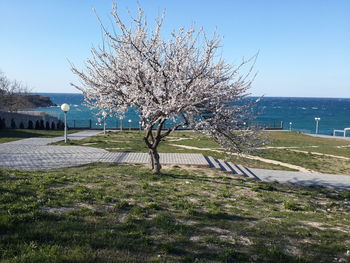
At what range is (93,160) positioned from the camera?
48.2 feet

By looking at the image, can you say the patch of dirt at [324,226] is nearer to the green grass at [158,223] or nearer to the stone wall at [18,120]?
the green grass at [158,223]

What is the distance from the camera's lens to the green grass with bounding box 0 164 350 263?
4363 mm

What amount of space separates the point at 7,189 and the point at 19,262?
3.72 metres

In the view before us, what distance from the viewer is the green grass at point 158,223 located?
436 centimetres

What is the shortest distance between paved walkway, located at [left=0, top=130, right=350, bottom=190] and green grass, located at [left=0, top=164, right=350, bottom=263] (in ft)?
13.0

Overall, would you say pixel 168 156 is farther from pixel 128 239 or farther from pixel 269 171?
pixel 128 239

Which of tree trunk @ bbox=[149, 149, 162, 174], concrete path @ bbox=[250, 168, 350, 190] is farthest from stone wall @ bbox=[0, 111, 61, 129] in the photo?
concrete path @ bbox=[250, 168, 350, 190]

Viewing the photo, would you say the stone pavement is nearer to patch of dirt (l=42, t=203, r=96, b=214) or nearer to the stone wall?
patch of dirt (l=42, t=203, r=96, b=214)

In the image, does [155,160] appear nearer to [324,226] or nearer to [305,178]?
[324,226]

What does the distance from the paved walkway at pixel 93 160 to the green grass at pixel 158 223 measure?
3.97 m

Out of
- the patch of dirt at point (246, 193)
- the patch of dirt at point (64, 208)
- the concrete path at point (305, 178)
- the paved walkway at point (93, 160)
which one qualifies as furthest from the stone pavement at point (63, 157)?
the patch of dirt at point (64, 208)

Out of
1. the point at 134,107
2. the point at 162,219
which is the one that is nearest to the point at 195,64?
the point at 134,107

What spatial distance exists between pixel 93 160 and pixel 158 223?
31.9ft

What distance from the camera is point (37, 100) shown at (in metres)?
139
